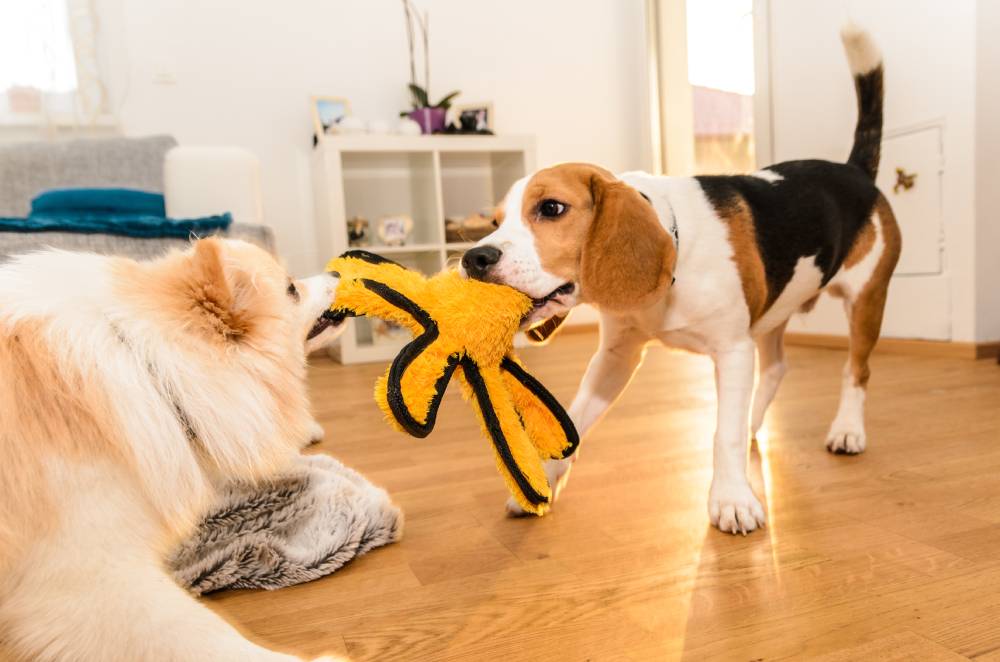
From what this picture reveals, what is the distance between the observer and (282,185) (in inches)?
189

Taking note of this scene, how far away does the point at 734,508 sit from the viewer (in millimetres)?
1410

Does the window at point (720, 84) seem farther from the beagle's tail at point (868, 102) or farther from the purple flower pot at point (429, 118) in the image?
the beagle's tail at point (868, 102)

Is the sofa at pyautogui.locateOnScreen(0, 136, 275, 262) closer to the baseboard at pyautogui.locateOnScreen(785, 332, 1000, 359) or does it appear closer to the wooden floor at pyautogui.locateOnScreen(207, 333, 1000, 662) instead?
the wooden floor at pyautogui.locateOnScreen(207, 333, 1000, 662)

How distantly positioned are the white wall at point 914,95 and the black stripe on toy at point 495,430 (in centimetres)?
291

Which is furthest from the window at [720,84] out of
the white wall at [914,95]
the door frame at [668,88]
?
the white wall at [914,95]

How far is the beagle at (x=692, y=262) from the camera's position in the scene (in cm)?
140

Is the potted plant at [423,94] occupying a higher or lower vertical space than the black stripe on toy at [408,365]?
higher

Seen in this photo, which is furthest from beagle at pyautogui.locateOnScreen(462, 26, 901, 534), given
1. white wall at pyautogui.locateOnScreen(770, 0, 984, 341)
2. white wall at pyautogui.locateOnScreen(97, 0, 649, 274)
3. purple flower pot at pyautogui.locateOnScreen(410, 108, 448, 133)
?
white wall at pyautogui.locateOnScreen(97, 0, 649, 274)

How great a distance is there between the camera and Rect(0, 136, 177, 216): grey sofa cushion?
135 inches

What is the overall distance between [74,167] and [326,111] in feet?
Answer: 5.30

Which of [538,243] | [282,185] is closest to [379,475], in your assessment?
[538,243]

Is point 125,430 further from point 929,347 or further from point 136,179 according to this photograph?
point 929,347

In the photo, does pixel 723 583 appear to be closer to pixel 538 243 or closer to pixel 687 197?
pixel 538 243

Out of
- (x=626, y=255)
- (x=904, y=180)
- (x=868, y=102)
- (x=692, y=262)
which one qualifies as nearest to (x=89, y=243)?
(x=626, y=255)
